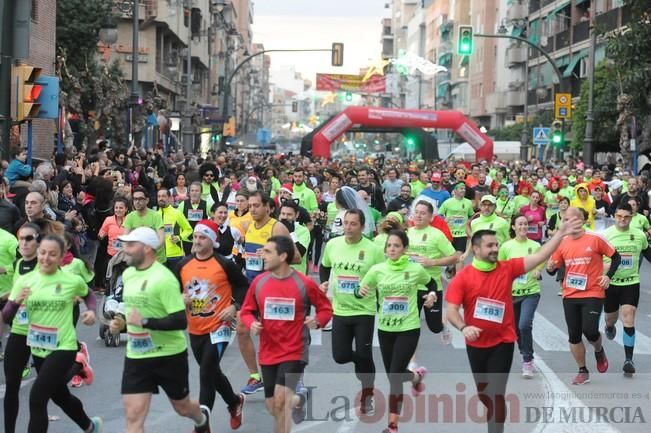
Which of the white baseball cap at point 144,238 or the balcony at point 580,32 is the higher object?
the balcony at point 580,32

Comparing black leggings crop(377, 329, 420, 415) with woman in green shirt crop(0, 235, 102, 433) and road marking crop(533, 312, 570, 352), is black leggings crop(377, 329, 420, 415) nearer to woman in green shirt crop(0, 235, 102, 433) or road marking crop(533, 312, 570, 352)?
woman in green shirt crop(0, 235, 102, 433)

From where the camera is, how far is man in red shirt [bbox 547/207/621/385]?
1134 centimetres

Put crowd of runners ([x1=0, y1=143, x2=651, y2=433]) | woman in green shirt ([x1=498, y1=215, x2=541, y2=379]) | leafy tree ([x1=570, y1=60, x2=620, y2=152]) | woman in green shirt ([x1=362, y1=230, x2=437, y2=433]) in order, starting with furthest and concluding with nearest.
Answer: leafy tree ([x1=570, y1=60, x2=620, y2=152]) → woman in green shirt ([x1=498, y1=215, x2=541, y2=379]) → woman in green shirt ([x1=362, y1=230, x2=437, y2=433]) → crowd of runners ([x1=0, y1=143, x2=651, y2=433])

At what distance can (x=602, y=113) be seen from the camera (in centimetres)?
4894

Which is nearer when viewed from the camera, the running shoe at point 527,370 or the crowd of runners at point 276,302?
the crowd of runners at point 276,302

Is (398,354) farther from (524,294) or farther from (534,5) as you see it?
(534,5)

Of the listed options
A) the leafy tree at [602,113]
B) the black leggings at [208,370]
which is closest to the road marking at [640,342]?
the black leggings at [208,370]

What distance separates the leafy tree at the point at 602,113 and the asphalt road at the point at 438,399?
34.1m

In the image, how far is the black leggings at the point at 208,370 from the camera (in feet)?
29.3

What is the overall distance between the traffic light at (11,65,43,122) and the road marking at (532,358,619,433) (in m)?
7.60

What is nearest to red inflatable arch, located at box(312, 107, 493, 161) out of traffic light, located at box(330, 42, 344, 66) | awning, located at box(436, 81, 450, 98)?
traffic light, located at box(330, 42, 344, 66)

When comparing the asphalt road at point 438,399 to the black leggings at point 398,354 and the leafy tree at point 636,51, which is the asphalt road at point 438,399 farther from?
the leafy tree at point 636,51

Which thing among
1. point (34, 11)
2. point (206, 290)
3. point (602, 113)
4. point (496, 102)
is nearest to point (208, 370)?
point (206, 290)

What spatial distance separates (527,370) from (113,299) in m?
4.22
